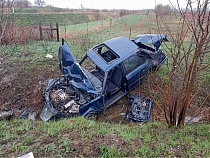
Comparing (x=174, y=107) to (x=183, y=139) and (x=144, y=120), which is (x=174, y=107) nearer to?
(x=183, y=139)

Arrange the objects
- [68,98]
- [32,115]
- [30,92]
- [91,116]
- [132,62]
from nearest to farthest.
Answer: [91,116]
[68,98]
[32,115]
[132,62]
[30,92]

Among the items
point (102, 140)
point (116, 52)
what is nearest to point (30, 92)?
point (116, 52)

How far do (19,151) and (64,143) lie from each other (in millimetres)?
685

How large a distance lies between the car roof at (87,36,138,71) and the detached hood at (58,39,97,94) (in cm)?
54

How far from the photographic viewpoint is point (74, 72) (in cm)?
580

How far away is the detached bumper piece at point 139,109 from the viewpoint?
220 inches

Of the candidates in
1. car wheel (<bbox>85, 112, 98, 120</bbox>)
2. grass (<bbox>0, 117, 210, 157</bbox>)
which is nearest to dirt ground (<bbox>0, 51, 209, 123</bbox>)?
car wheel (<bbox>85, 112, 98, 120</bbox>)

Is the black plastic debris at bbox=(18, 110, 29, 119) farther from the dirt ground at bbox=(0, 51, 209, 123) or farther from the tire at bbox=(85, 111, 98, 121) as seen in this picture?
the tire at bbox=(85, 111, 98, 121)

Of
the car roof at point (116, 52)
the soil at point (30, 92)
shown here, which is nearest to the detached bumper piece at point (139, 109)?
the soil at point (30, 92)

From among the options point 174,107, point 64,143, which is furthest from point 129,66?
point 64,143

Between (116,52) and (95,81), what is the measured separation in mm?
1078

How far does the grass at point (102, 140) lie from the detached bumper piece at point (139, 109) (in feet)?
4.70

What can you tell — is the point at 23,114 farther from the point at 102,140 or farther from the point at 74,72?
the point at 102,140

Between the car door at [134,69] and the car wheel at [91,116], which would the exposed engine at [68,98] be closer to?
the car wheel at [91,116]
